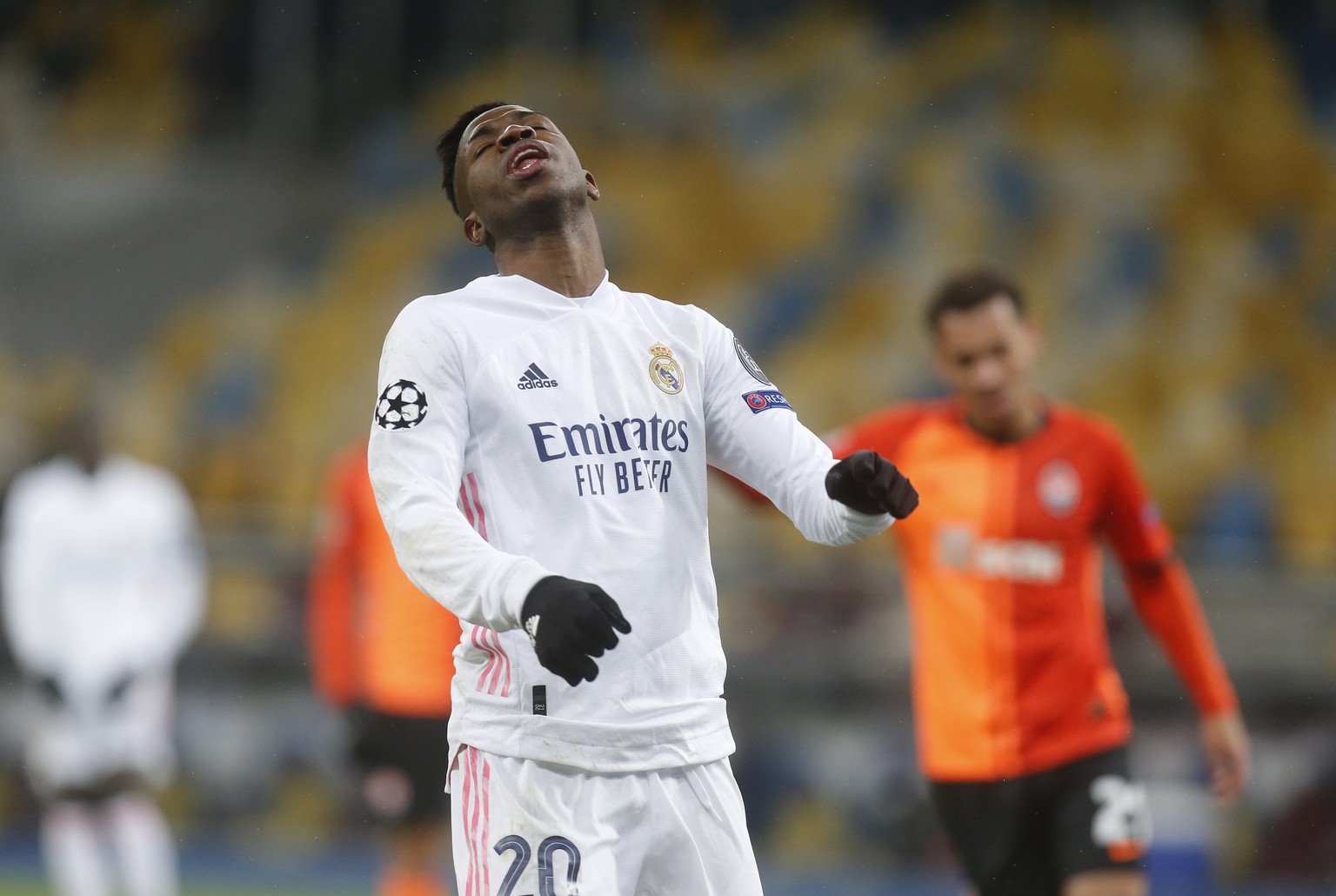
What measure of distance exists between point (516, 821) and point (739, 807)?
418 mm

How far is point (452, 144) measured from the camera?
10.6 ft

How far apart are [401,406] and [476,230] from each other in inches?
19.8

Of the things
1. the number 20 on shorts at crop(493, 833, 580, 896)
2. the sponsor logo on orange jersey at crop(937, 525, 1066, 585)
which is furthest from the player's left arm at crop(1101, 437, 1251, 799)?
the number 20 on shorts at crop(493, 833, 580, 896)

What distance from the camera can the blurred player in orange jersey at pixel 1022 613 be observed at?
4574mm

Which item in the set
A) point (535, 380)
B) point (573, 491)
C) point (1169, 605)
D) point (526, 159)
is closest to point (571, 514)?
point (573, 491)

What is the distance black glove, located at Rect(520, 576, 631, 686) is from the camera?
2.32 m

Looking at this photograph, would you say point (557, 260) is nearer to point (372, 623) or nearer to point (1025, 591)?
point (1025, 591)

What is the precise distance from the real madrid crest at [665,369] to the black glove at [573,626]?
0.64m

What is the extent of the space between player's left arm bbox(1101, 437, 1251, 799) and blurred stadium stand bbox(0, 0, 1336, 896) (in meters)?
3.39

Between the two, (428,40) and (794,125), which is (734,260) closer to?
(794,125)

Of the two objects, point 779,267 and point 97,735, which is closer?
point 97,735

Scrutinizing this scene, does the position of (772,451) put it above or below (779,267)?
below

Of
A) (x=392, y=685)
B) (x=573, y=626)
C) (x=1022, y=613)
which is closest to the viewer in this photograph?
(x=573, y=626)

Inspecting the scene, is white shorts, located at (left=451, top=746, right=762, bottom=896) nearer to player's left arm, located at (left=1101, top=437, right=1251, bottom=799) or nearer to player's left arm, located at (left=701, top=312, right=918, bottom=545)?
player's left arm, located at (left=701, top=312, right=918, bottom=545)
